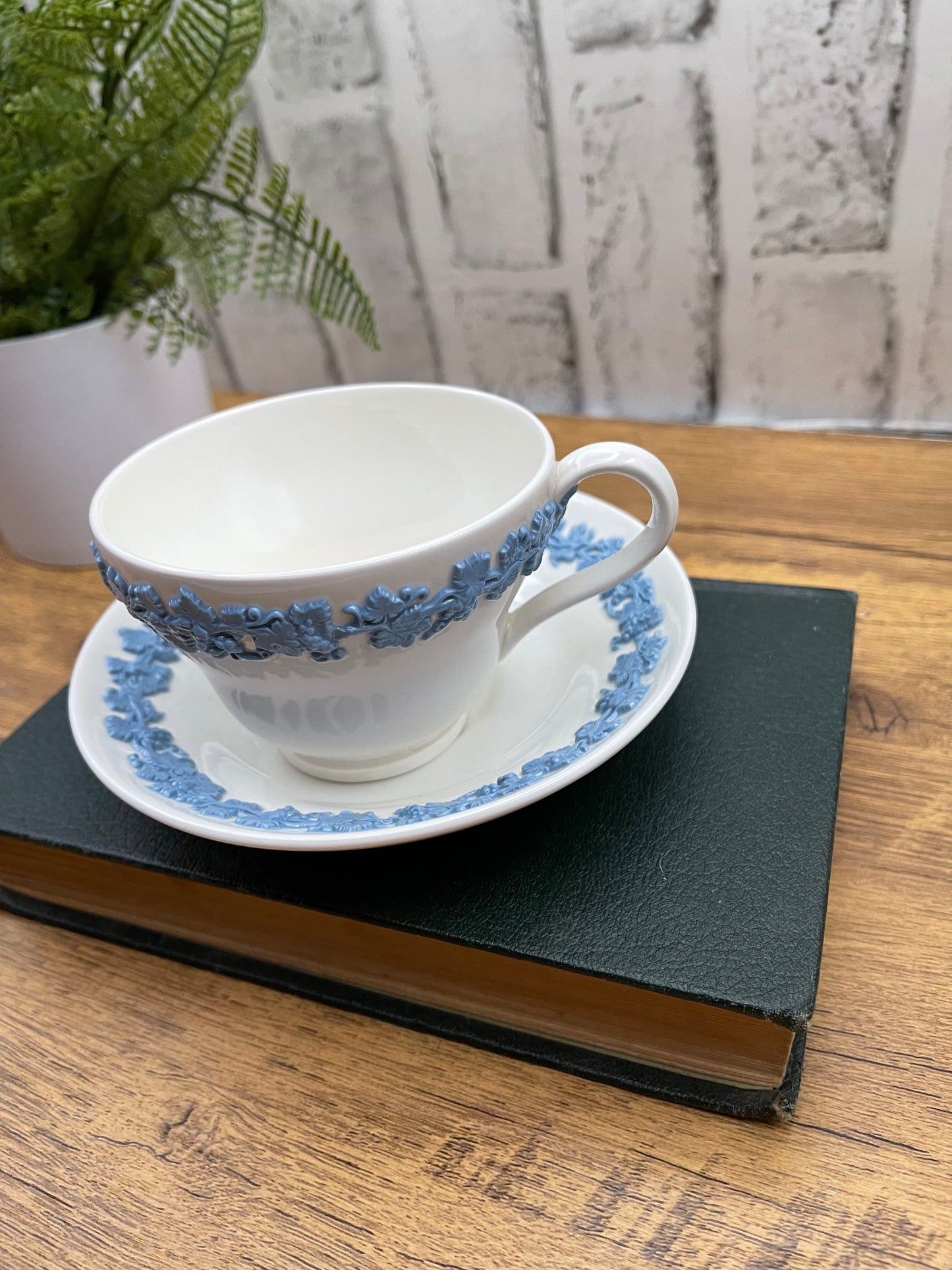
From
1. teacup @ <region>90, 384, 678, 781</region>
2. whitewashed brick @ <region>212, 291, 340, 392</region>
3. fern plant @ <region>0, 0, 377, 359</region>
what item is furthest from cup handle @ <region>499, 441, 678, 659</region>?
whitewashed brick @ <region>212, 291, 340, 392</region>

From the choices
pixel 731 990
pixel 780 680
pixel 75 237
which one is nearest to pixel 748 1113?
pixel 731 990

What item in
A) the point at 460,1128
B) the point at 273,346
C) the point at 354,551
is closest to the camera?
the point at 460,1128

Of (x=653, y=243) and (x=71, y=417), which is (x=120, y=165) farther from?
(x=653, y=243)

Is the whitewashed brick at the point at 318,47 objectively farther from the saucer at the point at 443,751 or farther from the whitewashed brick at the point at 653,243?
the saucer at the point at 443,751

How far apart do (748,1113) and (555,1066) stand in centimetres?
6

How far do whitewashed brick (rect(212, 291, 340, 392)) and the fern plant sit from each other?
0.70ft

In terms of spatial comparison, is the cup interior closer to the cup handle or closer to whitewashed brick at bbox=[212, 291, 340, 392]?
the cup handle

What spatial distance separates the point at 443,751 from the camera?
37 centimetres

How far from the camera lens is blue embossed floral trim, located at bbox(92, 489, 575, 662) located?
0.29 meters

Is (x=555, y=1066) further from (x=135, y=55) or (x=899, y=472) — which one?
(x=135, y=55)


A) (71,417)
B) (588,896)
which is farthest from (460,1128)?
(71,417)

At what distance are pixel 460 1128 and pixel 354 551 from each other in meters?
0.23

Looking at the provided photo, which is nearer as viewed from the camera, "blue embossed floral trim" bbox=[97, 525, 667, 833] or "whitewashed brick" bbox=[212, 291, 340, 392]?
"blue embossed floral trim" bbox=[97, 525, 667, 833]

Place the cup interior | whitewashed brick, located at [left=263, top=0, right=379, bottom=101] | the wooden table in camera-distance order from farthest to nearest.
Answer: whitewashed brick, located at [left=263, top=0, right=379, bottom=101] < the cup interior < the wooden table
